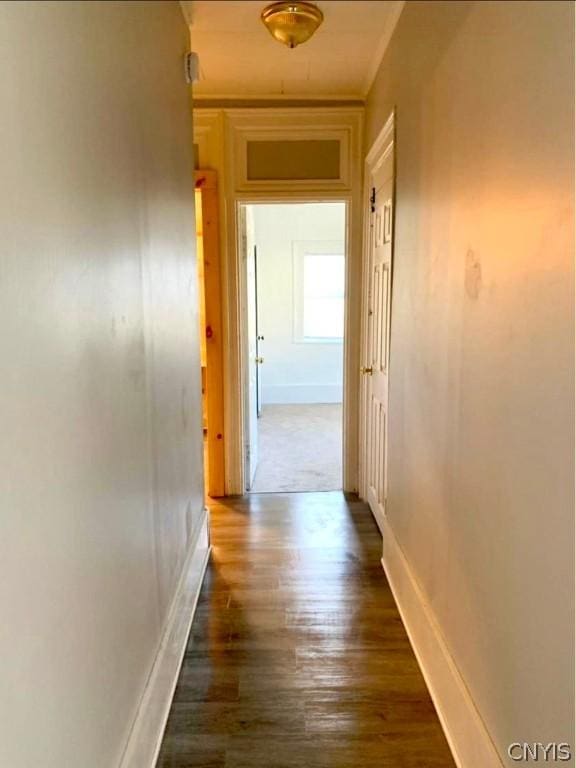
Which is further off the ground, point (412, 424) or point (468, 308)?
point (468, 308)

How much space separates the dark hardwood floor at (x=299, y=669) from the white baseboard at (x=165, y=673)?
0.05 meters

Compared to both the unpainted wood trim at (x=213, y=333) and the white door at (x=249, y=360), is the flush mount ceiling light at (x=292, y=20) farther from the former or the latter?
the white door at (x=249, y=360)


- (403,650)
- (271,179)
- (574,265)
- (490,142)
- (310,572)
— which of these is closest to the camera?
(574,265)

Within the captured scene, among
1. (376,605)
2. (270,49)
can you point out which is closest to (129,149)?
(270,49)

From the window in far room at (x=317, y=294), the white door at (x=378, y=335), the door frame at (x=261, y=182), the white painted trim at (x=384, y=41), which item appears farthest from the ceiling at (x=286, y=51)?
the window in far room at (x=317, y=294)

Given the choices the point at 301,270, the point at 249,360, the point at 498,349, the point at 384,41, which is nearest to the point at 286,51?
the point at 384,41

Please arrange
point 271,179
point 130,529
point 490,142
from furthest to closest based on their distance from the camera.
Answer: point 271,179
point 130,529
point 490,142

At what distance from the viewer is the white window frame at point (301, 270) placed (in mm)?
6836

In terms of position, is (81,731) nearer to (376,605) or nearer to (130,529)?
(130,529)

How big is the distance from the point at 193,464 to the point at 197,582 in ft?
1.71

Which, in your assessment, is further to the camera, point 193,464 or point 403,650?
point 193,464

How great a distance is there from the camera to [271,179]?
11.3 feet

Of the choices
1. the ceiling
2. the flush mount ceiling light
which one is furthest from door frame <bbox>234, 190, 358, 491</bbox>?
the flush mount ceiling light

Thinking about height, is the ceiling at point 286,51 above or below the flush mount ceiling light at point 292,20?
above
